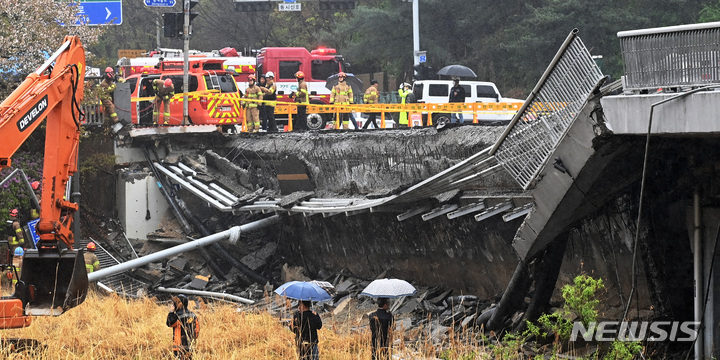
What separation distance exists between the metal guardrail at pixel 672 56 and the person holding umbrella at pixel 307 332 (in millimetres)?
3973

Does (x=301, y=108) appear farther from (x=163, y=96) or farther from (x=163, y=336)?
(x=163, y=336)

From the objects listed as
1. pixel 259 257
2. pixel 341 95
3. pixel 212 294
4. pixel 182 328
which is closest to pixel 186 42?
pixel 341 95

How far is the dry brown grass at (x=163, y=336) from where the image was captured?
11109mm

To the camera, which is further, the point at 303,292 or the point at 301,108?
the point at 301,108

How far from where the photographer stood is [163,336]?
482 inches

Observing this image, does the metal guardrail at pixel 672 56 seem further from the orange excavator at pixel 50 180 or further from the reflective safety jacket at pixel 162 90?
the reflective safety jacket at pixel 162 90

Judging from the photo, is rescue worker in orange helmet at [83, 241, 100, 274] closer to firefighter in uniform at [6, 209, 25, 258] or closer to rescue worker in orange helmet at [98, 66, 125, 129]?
firefighter in uniform at [6, 209, 25, 258]

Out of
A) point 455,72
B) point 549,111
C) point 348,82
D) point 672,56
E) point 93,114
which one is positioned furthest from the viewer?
point 348,82

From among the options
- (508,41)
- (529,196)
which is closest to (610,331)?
(529,196)

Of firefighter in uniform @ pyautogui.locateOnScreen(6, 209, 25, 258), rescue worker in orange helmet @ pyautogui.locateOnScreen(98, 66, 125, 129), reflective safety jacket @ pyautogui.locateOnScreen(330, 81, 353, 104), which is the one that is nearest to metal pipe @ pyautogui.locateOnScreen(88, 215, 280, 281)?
firefighter in uniform @ pyautogui.locateOnScreen(6, 209, 25, 258)

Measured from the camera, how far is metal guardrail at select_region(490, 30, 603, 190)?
950 centimetres

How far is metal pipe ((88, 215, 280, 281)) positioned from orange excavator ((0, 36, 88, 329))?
5132mm

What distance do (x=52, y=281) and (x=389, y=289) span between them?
4.10m

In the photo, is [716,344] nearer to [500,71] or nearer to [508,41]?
[508,41]
